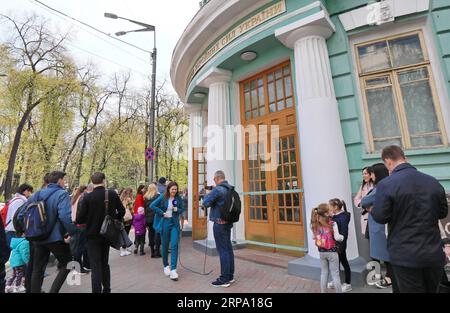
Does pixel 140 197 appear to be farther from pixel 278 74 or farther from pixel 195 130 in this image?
pixel 278 74

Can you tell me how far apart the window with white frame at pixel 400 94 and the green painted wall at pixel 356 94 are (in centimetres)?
24

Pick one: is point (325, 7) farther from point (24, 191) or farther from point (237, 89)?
point (24, 191)

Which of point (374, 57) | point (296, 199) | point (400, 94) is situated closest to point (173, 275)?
point (296, 199)

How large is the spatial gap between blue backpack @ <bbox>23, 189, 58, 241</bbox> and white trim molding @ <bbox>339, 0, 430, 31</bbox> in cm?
637

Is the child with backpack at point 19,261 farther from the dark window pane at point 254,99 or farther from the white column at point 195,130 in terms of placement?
the dark window pane at point 254,99

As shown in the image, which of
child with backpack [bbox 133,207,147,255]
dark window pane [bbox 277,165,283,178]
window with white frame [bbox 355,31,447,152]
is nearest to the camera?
window with white frame [bbox 355,31,447,152]

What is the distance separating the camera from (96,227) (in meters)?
3.45

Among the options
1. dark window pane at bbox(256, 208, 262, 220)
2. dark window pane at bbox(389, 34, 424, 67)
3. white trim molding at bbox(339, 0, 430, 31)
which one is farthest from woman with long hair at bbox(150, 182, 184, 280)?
dark window pane at bbox(389, 34, 424, 67)

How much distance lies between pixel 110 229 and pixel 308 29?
516 cm

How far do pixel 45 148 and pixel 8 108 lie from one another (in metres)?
3.15

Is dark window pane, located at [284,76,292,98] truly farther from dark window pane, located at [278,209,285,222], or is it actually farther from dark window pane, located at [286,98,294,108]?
dark window pane, located at [278,209,285,222]

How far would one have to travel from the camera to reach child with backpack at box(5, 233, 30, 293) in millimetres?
4109
